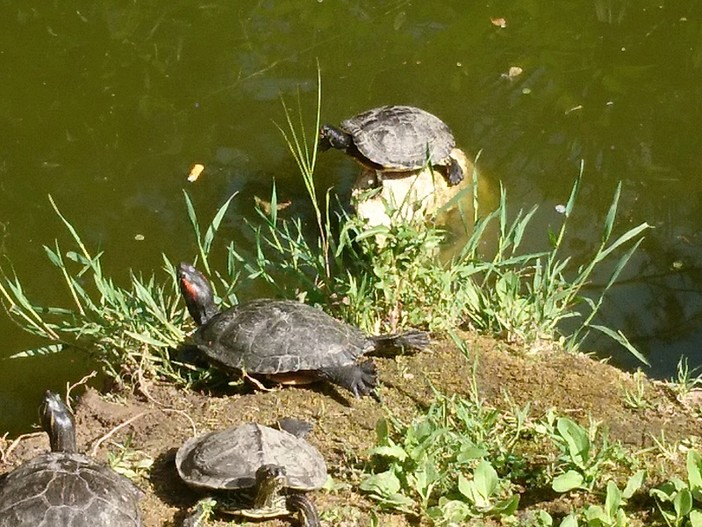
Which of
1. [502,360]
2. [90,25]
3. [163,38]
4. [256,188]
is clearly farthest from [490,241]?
[90,25]

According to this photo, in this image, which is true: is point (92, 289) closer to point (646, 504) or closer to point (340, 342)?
point (340, 342)

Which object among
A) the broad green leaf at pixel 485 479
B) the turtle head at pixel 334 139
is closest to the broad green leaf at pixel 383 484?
the broad green leaf at pixel 485 479

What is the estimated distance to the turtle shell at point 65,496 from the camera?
247 cm

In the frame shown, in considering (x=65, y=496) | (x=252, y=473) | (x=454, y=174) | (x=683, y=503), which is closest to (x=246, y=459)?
(x=252, y=473)

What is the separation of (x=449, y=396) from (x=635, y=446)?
24.8 inches

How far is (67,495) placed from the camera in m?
→ 2.52

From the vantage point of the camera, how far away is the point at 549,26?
23.6 ft

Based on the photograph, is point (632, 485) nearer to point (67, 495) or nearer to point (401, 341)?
point (401, 341)

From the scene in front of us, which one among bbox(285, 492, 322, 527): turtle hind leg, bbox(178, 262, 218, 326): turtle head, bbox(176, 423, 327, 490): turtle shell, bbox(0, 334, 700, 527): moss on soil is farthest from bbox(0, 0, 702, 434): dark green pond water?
bbox(285, 492, 322, 527): turtle hind leg

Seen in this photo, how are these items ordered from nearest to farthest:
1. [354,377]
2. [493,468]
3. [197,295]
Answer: [493,468] < [354,377] < [197,295]

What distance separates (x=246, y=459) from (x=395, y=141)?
329cm

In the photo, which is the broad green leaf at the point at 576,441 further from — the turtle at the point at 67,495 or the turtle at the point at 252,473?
the turtle at the point at 67,495

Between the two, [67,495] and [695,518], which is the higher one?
[67,495]

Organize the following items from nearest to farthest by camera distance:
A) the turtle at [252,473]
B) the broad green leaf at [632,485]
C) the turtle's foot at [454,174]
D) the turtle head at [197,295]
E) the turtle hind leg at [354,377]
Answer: the broad green leaf at [632,485], the turtle at [252,473], the turtle hind leg at [354,377], the turtle head at [197,295], the turtle's foot at [454,174]
